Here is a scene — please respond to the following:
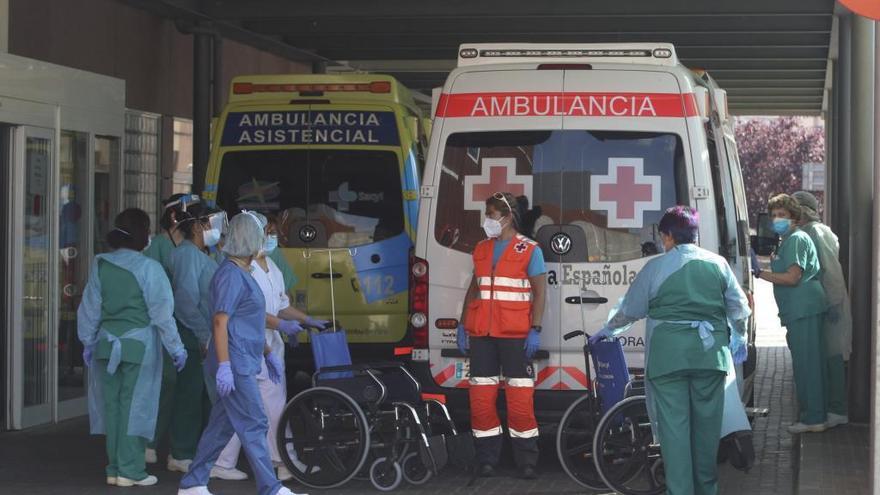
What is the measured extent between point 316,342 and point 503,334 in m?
1.08

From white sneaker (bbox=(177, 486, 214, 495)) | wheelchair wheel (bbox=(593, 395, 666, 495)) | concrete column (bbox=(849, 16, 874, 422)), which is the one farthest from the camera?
concrete column (bbox=(849, 16, 874, 422))

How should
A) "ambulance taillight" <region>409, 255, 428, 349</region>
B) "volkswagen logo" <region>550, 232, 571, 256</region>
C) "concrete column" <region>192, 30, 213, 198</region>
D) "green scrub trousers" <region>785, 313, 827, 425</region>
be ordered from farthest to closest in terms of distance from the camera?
"concrete column" <region>192, 30, 213, 198</region> < "green scrub trousers" <region>785, 313, 827, 425</region> < "ambulance taillight" <region>409, 255, 428, 349</region> < "volkswagen logo" <region>550, 232, 571, 256</region>

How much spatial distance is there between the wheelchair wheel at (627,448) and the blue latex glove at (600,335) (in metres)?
0.37

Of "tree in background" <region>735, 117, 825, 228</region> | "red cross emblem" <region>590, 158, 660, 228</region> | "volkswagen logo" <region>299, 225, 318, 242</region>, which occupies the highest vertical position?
"tree in background" <region>735, 117, 825, 228</region>

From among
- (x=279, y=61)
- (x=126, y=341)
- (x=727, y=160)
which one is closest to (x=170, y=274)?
(x=126, y=341)

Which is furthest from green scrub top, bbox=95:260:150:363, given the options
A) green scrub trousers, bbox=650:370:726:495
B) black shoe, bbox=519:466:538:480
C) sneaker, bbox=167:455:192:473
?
green scrub trousers, bbox=650:370:726:495

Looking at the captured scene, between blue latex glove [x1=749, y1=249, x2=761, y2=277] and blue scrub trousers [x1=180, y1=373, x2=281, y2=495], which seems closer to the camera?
blue scrub trousers [x1=180, y1=373, x2=281, y2=495]

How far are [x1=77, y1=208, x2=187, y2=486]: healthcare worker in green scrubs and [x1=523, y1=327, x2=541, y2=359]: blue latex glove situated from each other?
6.42 feet

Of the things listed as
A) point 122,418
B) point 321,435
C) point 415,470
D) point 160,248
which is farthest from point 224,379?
point 160,248

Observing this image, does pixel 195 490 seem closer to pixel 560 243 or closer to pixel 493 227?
pixel 493 227

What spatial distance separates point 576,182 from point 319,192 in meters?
3.37

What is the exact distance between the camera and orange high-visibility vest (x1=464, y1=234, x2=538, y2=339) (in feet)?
30.7

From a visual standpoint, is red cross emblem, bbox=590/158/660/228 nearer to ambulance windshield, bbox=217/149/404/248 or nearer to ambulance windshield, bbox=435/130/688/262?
ambulance windshield, bbox=435/130/688/262

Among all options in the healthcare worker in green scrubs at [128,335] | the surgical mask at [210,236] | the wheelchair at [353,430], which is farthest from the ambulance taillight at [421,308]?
the healthcare worker in green scrubs at [128,335]
